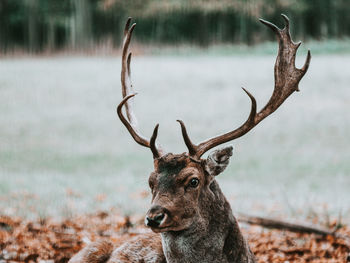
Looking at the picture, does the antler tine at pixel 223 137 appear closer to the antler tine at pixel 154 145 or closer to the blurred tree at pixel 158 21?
the antler tine at pixel 154 145

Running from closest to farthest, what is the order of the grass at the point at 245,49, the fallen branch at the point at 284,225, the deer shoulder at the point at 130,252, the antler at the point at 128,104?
the antler at the point at 128,104
the deer shoulder at the point at 130,252
the fallen branch at the point at 284,225
the grass at the point at 245,49

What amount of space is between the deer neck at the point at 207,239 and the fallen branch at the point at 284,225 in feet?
7.61

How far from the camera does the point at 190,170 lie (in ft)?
9.62

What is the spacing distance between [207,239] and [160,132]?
20.7 feet

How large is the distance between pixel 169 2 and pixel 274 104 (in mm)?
10774

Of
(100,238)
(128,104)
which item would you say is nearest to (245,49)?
(100,238)

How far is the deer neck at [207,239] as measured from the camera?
10.0ft

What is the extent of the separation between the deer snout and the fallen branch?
2.89 metres

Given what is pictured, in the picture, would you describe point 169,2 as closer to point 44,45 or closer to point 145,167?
point 44,45

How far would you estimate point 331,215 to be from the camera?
6.05 m

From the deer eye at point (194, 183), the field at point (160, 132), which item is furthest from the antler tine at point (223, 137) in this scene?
the field at point (160, 132)

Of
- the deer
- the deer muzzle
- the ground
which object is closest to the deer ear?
the deer

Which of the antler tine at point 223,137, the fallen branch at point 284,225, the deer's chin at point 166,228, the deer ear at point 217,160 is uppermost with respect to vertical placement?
the antler tine at point 223,137

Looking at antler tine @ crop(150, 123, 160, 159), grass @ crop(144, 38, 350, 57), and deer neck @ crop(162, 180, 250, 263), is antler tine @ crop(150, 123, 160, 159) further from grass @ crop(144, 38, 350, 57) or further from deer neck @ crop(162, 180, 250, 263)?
grass @ crop(144, 38, 350, 57)
